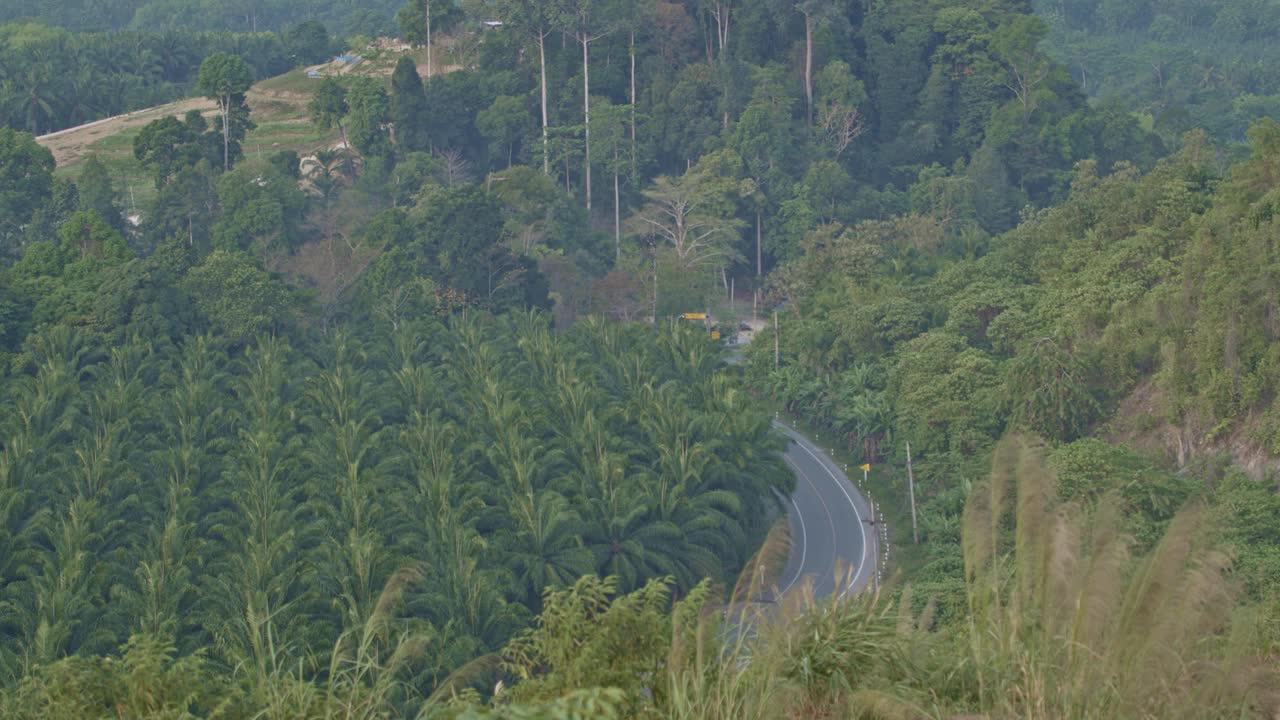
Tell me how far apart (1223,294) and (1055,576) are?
33480 mm

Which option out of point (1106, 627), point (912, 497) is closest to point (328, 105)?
point (912, 497)

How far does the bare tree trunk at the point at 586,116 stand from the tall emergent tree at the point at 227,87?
19.2 meters

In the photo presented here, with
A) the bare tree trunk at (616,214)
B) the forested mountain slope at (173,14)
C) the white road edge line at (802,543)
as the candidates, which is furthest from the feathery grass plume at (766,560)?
the forested mountain slope at (173,14)

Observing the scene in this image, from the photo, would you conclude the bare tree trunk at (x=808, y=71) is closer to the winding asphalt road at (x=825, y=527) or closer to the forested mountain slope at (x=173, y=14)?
the winding asphalt road at (x=825, y=527)

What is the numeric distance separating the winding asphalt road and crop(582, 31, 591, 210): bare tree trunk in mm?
30850

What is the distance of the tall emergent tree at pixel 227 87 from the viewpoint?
232 ft

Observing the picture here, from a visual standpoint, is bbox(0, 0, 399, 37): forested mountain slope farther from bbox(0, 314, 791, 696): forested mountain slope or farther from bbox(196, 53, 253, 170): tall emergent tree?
bbox(0, 314, 791, 696): forested mountain slope

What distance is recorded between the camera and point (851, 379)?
56.3 metres

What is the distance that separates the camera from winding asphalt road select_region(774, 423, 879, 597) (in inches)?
1702

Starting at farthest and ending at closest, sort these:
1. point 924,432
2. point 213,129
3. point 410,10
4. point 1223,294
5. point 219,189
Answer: point 410,10, point 213,129, point 219,189, point 924,432, point 1223,294

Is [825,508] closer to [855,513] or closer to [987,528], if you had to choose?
[855,513]

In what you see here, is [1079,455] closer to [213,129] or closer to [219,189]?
[219,189]

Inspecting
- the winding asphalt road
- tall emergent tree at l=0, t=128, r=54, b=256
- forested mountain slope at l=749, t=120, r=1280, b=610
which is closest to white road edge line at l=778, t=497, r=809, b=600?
the winding asphalt road

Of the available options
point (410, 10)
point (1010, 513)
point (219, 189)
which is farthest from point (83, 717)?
point (410, 10)
